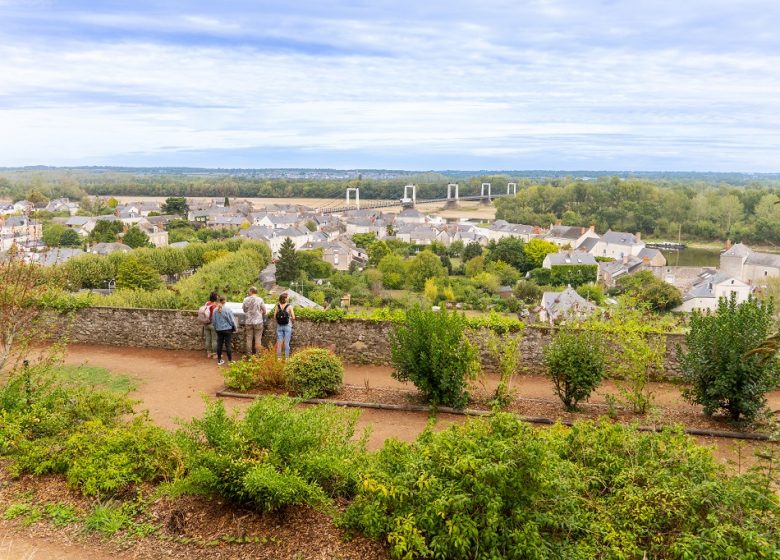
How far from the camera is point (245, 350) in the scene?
1042 cm

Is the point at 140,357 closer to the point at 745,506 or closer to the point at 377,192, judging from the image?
the point at 745,506

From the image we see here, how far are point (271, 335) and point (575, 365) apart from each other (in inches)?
196

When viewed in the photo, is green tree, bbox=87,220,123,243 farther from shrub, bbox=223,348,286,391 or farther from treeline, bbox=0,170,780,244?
shrub, bbox=223,348,286,391

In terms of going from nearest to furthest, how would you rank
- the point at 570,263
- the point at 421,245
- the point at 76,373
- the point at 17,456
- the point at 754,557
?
the point at 754,557 < the point at 17,456 < the point at 76,373 < the point at 570,263 < the point at 421,245

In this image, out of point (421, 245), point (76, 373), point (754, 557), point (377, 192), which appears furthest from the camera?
point (377, 192)

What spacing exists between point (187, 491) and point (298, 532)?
3.04 feet

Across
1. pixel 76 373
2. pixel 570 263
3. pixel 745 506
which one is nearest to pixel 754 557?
pixel 745 506

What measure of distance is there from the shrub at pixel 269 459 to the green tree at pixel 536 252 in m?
69.2

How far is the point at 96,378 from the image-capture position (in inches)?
368

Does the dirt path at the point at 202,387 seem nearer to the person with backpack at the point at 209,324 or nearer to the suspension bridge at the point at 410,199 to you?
the person with backpack at the point at 209,324

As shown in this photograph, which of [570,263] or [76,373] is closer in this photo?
[76,373]

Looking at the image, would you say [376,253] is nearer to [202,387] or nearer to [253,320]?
[253,320]

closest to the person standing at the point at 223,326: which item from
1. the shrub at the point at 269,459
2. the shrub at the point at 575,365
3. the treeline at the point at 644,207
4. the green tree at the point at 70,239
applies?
the shrub at the point at 269,459

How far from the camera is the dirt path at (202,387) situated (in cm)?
750
